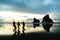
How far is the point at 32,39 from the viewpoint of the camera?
32000mm

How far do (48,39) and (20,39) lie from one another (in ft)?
15.5

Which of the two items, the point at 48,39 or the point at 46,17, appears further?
the point at 46,17

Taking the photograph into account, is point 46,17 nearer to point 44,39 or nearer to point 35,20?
point 35,20

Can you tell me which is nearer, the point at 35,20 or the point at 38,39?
the point at 38,39

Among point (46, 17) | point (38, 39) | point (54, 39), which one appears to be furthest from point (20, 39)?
point (46, 17)

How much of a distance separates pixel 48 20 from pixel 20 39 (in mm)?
127262

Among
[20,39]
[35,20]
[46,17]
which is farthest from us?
[35,20]

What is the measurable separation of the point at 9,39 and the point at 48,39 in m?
6.61

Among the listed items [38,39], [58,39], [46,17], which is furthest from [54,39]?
[46,17]

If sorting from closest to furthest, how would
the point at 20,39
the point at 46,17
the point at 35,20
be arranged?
the point at 20,39 < the point at 46,17 < the point at 35,20

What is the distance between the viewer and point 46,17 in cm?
15500

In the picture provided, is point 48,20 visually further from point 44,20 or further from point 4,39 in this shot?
point 4,39

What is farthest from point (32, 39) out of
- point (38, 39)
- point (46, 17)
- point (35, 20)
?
point (35, 20)

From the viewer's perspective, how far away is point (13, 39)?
106ft
